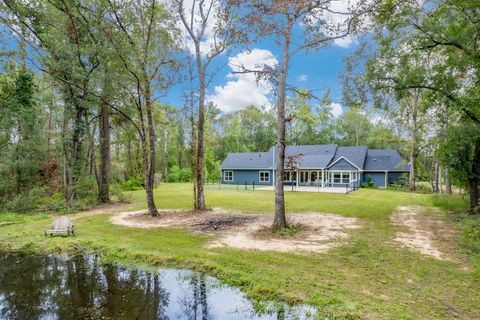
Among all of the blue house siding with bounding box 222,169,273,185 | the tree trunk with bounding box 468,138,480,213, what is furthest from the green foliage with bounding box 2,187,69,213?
the blue house siding with bounding box 222,169,273,185

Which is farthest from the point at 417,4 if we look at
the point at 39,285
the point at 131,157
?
the point at 131,157

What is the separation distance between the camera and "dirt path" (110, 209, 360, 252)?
7.88 meters

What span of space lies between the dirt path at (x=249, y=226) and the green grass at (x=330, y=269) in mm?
500

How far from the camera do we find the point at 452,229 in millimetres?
9609

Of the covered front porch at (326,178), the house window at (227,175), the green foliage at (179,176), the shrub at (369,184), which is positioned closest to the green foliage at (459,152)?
the covered front porch at (326,178)

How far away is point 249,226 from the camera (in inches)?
403

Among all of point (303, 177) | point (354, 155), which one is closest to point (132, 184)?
point (303, 177)

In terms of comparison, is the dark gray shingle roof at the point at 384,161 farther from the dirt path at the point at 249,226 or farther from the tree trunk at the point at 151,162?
the tree trunk at the point at 151,162

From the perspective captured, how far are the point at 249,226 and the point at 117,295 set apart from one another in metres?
5.73

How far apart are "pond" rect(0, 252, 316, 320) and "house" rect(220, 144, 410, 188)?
21.5m

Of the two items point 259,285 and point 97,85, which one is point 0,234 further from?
point 259,285

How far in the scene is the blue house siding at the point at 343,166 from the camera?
28.3 meters

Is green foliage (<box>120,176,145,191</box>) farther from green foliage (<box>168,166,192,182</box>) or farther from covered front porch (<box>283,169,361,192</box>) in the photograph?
covered front porch (<box>283,169,361,192</box>)

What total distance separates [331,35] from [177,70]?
274 inches
